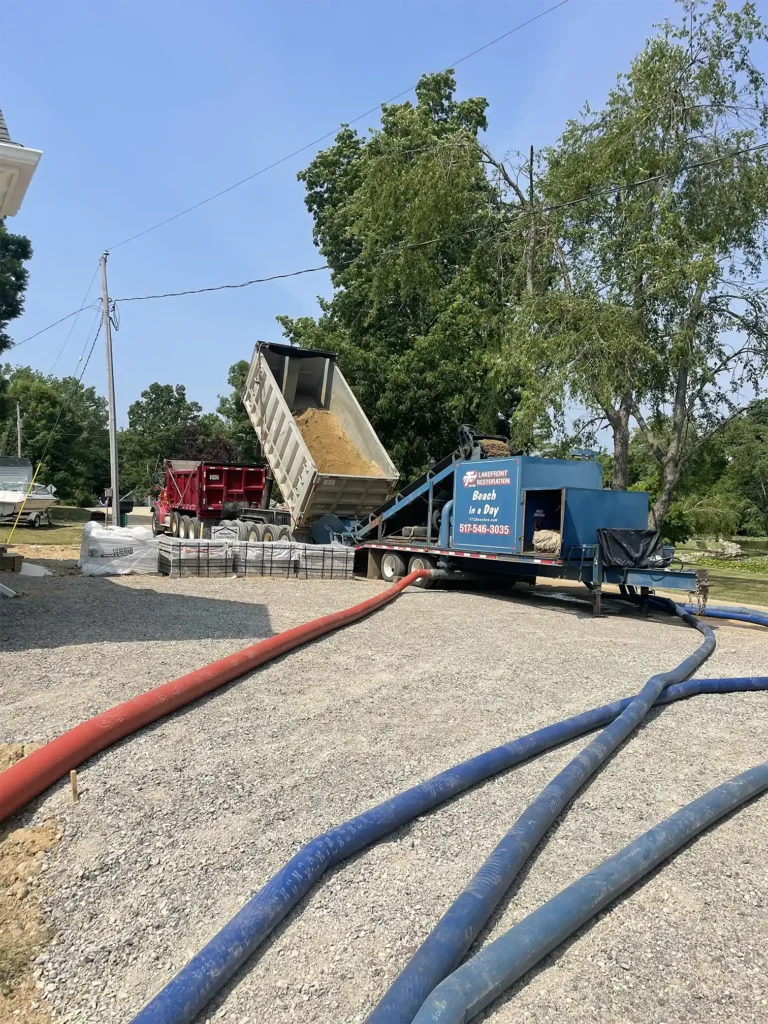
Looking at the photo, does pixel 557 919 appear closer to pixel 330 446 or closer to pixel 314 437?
pixel 330 446

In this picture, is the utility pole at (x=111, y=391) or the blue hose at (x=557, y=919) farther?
the utility pole at (x=111, y=391)

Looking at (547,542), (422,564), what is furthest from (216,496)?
(547,542)

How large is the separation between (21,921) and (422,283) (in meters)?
19.7

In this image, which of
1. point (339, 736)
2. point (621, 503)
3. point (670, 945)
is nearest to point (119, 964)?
point (670, 945)

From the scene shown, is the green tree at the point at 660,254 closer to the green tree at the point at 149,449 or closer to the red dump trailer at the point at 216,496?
the red dump trailer at the point at 216,496

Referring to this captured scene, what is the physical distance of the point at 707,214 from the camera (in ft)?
53.6

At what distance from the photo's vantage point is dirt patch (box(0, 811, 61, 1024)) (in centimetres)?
262

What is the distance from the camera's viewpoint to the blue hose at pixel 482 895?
8.20 ft

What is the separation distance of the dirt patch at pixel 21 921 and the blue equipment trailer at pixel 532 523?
899 centimetres

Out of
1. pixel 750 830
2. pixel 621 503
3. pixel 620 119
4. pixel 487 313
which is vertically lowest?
pixel 750 830

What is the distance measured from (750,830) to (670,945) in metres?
1.42

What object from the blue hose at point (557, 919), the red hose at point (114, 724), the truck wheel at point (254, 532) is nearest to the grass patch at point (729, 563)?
the truck wheel at point (254, 532)

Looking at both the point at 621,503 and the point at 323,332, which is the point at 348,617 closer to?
the point at 621,503

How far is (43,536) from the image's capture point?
25.2m
